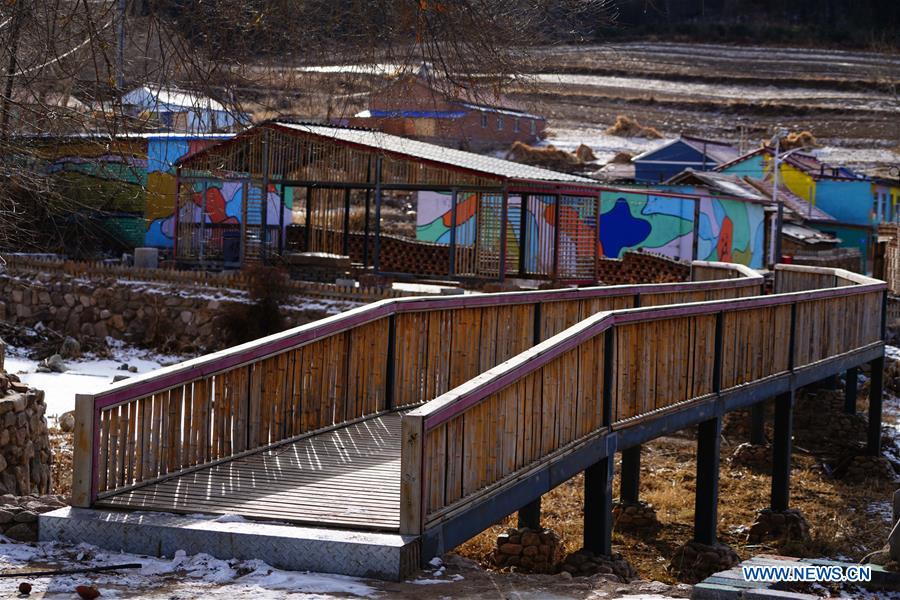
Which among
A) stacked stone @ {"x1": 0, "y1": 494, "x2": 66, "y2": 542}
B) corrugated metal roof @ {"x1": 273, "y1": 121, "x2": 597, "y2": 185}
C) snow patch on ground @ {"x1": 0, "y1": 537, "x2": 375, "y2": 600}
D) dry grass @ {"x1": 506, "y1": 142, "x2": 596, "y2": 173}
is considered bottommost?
snow patch on ground @ {"x1": 0, "y1": 537, "x2": 375, "y2": 600}

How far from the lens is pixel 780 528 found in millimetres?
14422

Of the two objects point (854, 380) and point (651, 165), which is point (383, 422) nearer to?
point (854, 380)

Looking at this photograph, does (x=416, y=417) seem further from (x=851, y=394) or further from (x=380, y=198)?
(x=380, y=198)

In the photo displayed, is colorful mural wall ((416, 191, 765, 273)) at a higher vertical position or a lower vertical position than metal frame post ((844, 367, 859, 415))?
higher

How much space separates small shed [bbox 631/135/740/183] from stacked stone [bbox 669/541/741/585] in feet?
148

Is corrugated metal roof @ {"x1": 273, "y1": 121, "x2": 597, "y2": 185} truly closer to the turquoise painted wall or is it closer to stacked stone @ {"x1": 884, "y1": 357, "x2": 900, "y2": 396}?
stacked stone @ {"x1": 884, "y1": 357, "x2": 900, "y2": 396}

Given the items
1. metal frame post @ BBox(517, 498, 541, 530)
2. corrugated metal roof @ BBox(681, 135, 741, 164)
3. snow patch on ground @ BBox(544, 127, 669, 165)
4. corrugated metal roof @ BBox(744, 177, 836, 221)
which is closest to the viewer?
metal frame post @ BBox(517, 498, 541, 530)

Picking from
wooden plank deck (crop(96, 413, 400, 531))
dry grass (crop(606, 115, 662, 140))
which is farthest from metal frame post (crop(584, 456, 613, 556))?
dry grass (crop(606, 115, 662, 140))

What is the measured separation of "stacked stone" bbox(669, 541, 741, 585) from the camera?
39.0 ft

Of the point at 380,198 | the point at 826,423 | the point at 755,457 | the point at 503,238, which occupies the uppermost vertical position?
the point at 380,198

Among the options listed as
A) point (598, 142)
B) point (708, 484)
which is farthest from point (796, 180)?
point (708, 484)

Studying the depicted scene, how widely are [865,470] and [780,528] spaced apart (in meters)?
4.95

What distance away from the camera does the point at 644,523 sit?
14.5 m

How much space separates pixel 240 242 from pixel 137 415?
65.2ft
